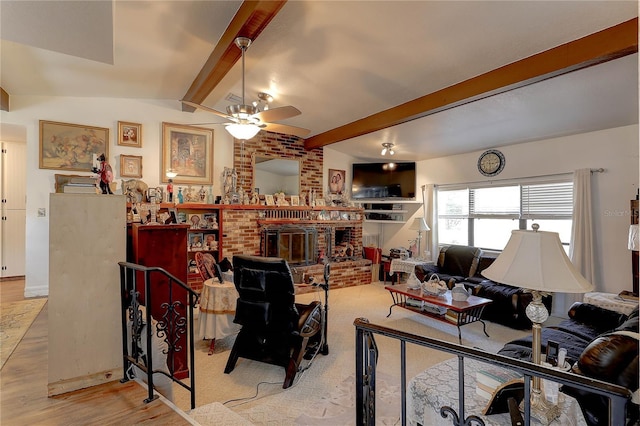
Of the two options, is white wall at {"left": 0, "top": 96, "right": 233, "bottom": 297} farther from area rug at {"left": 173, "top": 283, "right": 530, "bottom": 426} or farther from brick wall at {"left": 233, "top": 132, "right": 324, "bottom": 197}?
area rug at {"left": 173, "top": 283, "right": 530, "bottom": 426}

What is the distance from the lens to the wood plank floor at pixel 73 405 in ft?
5.74

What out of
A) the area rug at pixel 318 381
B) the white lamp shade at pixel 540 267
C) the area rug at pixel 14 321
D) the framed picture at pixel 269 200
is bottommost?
the area rug at pixel 318 381

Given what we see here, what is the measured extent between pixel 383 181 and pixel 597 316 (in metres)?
4.24

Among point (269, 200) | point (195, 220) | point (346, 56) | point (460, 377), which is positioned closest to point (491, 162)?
point (346, 56)

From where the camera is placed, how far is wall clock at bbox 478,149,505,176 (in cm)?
532

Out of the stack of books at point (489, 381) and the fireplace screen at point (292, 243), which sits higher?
the fireplace screen at point (292, 243)

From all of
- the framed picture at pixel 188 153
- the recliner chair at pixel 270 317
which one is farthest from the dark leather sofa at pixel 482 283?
the framed picture at pixel 188 153

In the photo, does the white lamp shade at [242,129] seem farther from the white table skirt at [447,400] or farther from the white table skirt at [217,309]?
the white table skirt at [447,400]

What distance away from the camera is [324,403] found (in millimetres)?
2473

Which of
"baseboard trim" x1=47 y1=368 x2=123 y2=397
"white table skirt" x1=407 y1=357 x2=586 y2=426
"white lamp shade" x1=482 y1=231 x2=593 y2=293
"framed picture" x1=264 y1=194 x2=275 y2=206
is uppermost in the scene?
"framed picture" x1=264 y1=194 x2=275 y2=206

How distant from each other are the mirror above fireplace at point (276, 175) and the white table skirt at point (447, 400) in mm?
4569

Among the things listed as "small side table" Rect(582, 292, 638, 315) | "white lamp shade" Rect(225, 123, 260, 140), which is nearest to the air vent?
"white lamp shade" Rect(225, 123, 260, 140)

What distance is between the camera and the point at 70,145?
4.46m

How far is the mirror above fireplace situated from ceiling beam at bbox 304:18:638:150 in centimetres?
231
